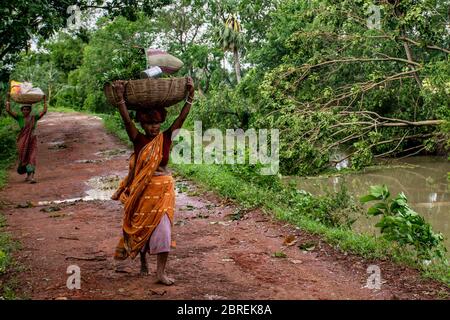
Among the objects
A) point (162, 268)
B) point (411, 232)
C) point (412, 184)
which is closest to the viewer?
point (162, 268)

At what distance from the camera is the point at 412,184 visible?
1662cm

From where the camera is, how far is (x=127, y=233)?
4484 mm

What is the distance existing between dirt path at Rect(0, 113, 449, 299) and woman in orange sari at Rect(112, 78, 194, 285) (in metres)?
0.39

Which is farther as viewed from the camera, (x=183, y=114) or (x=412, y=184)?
(x=412, y=184)

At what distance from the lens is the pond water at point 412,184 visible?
12375 mm

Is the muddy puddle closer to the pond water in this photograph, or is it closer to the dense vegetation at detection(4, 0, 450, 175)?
the dense vegetation at detection(4, 0, 450, 175)

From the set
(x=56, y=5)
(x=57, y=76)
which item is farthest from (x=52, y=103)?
(x=56, y=5)

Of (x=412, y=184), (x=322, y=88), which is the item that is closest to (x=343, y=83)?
(x=322, y=88)

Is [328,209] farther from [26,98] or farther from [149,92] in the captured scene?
[26,98]

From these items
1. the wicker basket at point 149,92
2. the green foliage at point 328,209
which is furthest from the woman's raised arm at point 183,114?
the green foliage at point 328,209

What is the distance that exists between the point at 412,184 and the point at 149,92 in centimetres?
1420

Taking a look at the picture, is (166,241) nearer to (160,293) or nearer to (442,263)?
(160,293)

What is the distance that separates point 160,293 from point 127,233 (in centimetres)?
62

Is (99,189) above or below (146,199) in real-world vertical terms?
below
